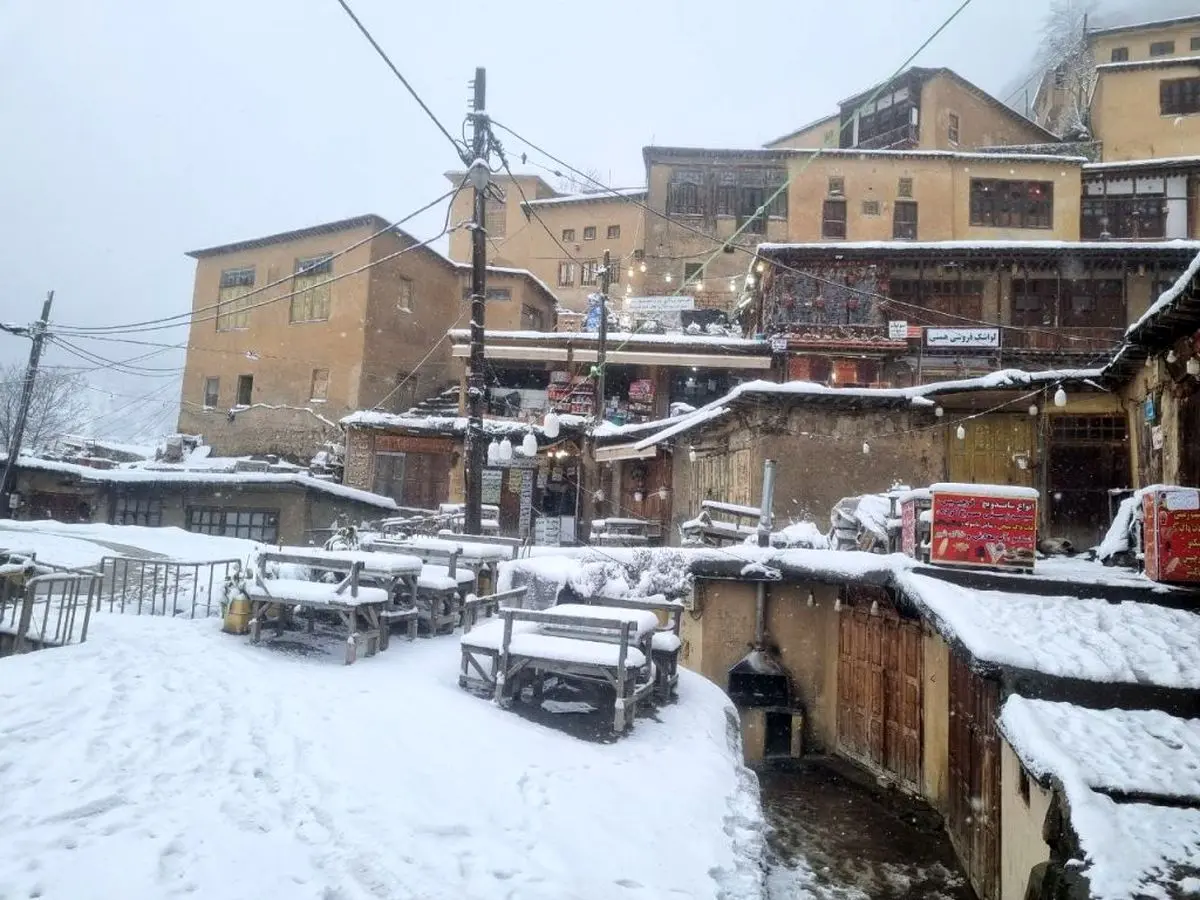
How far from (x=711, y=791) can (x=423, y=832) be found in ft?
9.17

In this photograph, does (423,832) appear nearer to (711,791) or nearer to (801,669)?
(711,791)

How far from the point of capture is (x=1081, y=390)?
1727 cm

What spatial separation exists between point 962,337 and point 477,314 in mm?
18040

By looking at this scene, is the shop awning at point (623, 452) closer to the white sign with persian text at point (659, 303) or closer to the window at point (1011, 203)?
the white sign with persian text at point (659, 303)

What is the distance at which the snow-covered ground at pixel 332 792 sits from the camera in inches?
163

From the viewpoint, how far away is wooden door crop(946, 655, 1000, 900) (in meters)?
7.11

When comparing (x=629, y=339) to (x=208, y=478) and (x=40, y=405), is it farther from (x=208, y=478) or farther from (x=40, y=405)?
(x=40, y=405)

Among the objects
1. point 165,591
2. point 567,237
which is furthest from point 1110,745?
point 567,237

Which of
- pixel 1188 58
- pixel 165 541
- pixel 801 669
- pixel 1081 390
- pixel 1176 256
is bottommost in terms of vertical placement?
pixel 801 669

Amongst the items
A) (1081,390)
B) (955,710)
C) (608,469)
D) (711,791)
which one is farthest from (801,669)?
(608,469)

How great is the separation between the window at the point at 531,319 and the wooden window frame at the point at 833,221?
1444 centimetres

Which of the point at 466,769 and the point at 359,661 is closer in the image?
the point at 466,769

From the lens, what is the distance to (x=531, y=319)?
35.0 metres

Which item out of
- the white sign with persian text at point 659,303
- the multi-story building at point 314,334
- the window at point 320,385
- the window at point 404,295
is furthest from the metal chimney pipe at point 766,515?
the window at point 404,295
